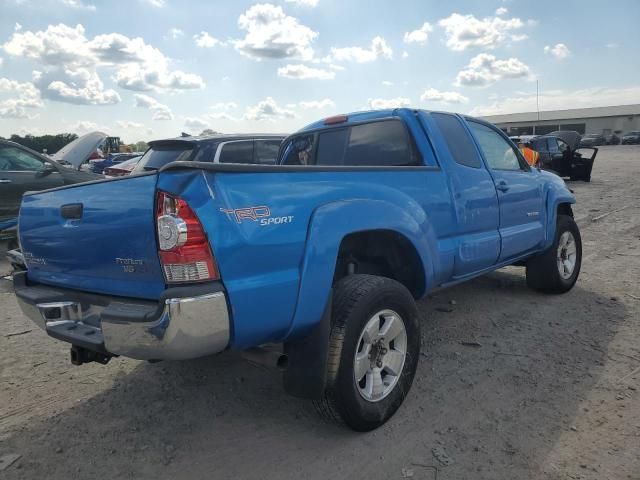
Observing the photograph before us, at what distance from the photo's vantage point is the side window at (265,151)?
7.42 metres

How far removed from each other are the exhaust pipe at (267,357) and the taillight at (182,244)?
2.03ft

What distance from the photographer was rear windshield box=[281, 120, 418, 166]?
3923mm

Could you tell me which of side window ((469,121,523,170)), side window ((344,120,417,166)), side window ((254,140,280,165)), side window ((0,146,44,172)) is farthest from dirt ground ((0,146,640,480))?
side window ((0,146,44,172))

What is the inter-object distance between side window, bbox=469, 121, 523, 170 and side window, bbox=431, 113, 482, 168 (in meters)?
0.21

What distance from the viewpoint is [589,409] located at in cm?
312

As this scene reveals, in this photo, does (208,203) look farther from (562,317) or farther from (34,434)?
(562,317)

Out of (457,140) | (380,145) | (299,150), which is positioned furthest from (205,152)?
(457,140)

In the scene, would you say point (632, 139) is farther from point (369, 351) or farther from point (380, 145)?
Answer: point (369, 351)

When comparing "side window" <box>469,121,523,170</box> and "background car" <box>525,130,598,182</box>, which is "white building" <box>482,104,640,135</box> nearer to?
"background car" <box>525,130,598,182</box>

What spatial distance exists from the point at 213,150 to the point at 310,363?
4.81m

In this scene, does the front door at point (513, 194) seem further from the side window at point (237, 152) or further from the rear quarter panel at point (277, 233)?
the side window at point (237, 152)

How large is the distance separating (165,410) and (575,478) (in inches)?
93.1

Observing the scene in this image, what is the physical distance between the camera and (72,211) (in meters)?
2.81

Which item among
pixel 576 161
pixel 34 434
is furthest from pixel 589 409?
pixel 576 161
